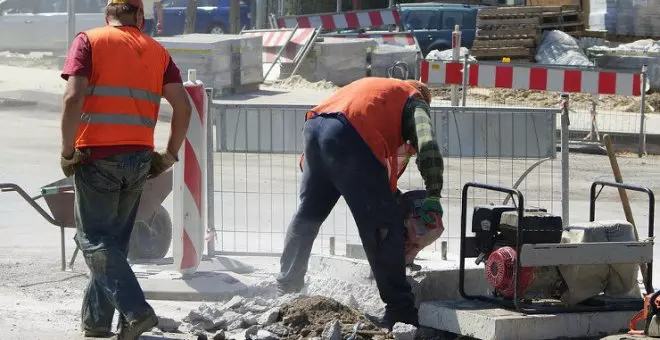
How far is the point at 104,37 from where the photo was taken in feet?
21.1

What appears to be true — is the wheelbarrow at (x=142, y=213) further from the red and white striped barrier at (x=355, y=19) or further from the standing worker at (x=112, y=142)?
the red and white striped barrier at (x=355, y=19)

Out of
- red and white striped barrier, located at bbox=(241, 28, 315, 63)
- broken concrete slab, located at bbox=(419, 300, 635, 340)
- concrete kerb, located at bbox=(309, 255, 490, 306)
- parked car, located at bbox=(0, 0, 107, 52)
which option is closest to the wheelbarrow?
concrete kerb, located at bbox=(309, 255, 490, 306)

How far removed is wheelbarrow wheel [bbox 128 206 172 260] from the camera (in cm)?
923

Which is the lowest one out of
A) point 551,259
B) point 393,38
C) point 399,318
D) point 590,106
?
point 590,106

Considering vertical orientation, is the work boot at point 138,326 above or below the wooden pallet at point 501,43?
below

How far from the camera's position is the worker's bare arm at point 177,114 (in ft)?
22.1

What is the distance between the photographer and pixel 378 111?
7.00 metres

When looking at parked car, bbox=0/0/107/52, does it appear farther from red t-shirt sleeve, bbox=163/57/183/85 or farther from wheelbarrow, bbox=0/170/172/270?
red t-shirt sleeve, bbox=163/57/183/85

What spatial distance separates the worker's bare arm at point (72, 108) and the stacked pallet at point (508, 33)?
67.0 ft

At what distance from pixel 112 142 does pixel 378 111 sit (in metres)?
1.51

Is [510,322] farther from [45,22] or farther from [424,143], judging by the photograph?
[45,22]

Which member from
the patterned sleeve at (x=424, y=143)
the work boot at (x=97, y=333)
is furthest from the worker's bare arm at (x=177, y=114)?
the patterned sleeve at (x=424, y=143)

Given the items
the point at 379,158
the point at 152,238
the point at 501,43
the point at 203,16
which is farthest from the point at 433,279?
the point at 203,16

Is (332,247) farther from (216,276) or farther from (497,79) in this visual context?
(497,79)
